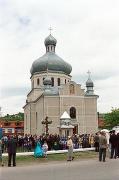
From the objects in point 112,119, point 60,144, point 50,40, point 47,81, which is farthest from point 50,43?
point 60,144

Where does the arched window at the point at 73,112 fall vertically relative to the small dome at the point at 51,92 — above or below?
below

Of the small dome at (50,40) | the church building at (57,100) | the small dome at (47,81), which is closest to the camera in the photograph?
the church building at (57,100)

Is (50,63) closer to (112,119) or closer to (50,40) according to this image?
(50,40)

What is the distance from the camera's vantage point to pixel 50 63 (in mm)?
78750

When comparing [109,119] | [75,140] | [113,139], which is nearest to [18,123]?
[109,119]

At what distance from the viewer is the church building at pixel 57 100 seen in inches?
2731

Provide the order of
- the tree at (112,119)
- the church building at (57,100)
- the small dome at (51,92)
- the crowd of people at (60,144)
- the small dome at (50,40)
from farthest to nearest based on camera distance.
Result: 1. the tree at (112,119)
2. the small dome at (50,40)
3. the small dome at (51,92)
4. the church building at (57,100)
5. the crowd of people at (60,144)

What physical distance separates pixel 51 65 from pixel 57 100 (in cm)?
1060

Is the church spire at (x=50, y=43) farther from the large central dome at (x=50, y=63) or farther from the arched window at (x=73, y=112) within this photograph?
the arched window at (x=73, y=112)

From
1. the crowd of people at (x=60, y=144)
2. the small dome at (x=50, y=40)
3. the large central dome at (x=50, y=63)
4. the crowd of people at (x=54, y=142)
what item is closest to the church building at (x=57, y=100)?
the large central dome at (x=50, y=63)

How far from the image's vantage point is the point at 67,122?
161ft

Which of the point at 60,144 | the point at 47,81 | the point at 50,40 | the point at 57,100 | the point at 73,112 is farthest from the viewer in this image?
the point at 50,40

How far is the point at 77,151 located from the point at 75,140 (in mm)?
4770

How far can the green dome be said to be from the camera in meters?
78.7
